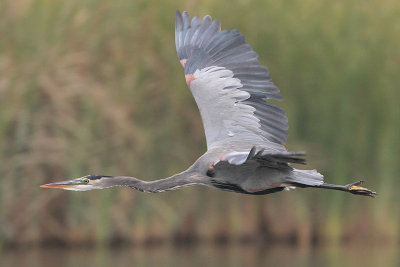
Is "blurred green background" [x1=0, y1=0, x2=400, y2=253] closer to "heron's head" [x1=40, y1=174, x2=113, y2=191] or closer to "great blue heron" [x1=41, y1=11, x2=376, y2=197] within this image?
"great blue heron" [x1=41, y1=11, x2=376, y2=197]

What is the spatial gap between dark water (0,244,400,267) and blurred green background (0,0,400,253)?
0.12 meters

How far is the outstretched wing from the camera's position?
731cm

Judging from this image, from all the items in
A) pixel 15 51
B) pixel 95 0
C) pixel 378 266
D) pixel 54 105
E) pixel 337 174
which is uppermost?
pixel 95 0

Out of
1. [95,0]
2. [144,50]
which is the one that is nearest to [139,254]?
[144,50]

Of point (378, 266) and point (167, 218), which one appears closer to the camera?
point (378, 266)

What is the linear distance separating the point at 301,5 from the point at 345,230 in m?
2.63

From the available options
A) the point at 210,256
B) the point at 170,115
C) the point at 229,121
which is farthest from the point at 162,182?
the point at 170,115

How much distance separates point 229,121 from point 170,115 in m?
2.98

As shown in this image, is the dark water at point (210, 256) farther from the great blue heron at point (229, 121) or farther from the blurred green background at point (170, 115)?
the great blue heron at point (229, 121)

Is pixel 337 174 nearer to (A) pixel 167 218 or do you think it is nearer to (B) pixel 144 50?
(A) pixel 167 218

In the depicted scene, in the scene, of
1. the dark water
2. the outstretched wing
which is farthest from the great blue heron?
the dark water

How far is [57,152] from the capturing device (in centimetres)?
998

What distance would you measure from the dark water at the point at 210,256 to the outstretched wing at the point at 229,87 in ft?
8.73

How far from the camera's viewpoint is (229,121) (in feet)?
24.1
